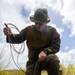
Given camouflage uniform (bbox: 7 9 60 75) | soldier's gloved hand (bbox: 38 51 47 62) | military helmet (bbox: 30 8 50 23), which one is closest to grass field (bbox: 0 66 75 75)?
camouflage uniform (bbox: 7 9 60 75)

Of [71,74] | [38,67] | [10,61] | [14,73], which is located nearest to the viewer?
[38,67]

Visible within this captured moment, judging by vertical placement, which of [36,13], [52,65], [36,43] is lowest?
[52,65]

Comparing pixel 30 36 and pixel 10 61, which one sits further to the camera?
pixel 10 61

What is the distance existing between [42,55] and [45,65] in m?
0.39

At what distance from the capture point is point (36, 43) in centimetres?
674

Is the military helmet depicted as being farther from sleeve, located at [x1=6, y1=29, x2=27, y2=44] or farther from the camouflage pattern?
sleeve, located at [x1=6, y1=29, x2=27, y2=44]

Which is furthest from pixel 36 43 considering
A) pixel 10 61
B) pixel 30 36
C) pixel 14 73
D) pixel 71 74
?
pixel 71 74

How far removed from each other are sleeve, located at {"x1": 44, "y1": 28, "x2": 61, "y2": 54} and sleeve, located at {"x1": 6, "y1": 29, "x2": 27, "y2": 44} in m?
0.63

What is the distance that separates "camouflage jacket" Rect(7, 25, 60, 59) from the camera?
21.8 feet

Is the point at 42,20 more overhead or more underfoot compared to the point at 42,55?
more overhead

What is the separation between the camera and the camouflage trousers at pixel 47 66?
629cm

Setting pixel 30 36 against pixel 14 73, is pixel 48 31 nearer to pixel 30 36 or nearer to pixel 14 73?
pixel 30 36

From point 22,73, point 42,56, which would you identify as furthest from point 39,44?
point 22,73

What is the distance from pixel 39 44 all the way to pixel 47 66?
0.52 m
